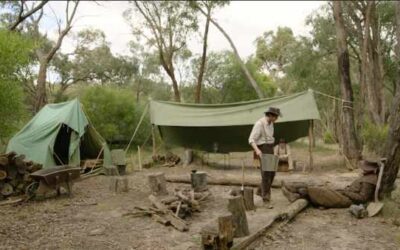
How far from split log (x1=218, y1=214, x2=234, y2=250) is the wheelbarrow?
356 centimetres

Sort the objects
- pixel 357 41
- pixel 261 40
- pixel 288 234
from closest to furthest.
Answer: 1. pixel 288 234
2. pixel 357 41
3. pixel 261 40

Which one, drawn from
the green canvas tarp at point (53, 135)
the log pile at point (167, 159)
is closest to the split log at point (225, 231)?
the green canvas tarp at point (53, 135)

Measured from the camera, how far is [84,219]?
5.44 meters

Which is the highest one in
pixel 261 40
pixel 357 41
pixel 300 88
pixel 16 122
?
pixel 261 40

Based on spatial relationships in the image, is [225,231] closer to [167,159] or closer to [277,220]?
[277,220]

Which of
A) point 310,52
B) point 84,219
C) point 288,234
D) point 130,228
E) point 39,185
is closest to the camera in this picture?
point 288,234

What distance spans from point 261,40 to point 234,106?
21715mm

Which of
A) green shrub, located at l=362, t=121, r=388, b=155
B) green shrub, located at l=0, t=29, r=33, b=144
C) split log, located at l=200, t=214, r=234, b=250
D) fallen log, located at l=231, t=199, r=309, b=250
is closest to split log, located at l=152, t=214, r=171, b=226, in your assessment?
fallen log, located at l=231, t=199, r=309, b=250

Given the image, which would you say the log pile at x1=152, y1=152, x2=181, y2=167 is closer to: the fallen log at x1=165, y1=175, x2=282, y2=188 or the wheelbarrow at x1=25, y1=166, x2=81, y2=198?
the fallen log at x1=165, y1=175, x2=282, y2=188

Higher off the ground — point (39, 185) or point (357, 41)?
point (357, 41)

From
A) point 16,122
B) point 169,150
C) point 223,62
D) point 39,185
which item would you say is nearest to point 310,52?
point 223,62

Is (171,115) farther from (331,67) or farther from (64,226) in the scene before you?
(331,67)

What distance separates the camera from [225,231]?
374 cm

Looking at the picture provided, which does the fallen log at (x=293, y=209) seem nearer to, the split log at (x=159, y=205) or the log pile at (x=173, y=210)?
the log pile at (x=173, y=210)
